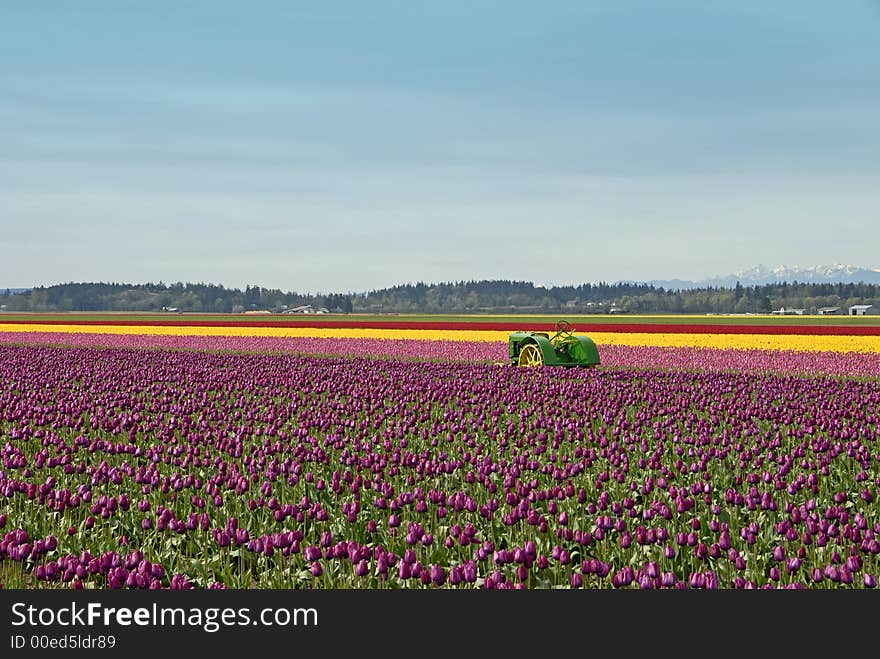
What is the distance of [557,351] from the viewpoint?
29188mm

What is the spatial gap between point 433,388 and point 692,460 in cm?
977

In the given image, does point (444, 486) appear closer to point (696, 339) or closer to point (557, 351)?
point (557, 351)

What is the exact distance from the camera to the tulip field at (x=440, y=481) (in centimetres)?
747

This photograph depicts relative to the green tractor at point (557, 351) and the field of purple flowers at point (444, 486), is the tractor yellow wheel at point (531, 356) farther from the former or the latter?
the field of purple flowers at point (444, 486)

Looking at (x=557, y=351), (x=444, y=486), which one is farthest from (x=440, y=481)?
(x=557, y=351)

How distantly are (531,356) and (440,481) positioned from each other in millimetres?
18370

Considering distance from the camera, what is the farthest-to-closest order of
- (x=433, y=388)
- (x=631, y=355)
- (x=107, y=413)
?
(x=631, y=355)
(x=433, y=388)
(x=107, y=413)

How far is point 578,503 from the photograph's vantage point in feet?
32.9

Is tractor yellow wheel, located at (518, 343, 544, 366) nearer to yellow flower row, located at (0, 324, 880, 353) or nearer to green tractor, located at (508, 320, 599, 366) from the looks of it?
green tractor, located at (508, 320, 599, 366)

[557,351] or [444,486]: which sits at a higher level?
[557,351]

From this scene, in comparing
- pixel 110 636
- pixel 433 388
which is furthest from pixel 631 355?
pixel 110 636

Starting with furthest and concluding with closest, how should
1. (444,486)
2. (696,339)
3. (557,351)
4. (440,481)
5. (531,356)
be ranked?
(696,339)
(531,356)
(557,351)
(440,481)
(444,486)

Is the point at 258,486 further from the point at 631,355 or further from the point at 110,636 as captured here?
the point at 631,355

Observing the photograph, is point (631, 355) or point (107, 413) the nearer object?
point (107, 413)
